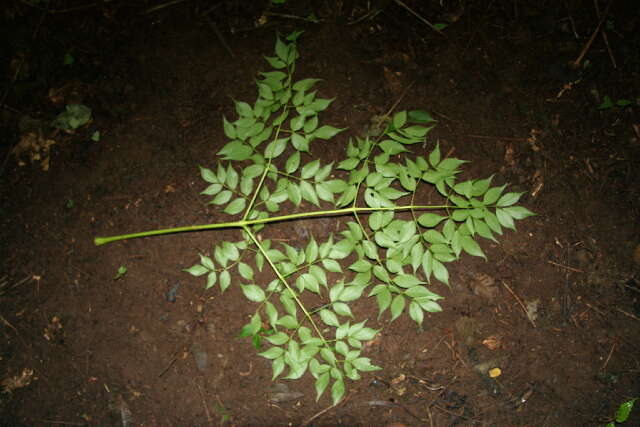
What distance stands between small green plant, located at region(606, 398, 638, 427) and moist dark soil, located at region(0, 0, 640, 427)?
0.06 m

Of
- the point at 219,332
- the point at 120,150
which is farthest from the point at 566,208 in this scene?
the point at 120,150

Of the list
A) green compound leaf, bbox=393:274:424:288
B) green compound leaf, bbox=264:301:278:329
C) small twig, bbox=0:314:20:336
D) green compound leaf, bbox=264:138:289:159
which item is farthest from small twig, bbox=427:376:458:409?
small twig, bbox=0:314:20:336

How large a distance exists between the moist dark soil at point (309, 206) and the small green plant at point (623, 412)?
6 cm

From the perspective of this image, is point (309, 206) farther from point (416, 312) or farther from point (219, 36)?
point (219, 36)

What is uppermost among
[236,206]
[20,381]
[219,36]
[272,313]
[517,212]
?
[219,36]

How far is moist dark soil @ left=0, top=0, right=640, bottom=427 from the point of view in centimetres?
238

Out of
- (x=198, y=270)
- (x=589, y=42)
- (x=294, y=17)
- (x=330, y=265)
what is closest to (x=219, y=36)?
(x=294, y=17)

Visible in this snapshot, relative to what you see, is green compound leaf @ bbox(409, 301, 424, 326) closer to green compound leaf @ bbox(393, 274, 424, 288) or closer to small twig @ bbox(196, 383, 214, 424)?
green compound leaf @ bbox(393, 274, 424, 288)

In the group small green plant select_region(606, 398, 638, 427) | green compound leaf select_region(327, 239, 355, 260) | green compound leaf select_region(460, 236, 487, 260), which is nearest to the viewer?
green compound leaf select_region(460, 236, 487, 260)

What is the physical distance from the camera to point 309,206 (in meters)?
2.44

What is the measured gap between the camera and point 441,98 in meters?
2.43

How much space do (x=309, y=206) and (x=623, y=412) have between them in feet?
7.57

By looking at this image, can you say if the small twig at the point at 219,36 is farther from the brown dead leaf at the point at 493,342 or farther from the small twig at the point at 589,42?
the brown dead leaf at the point at 493,342

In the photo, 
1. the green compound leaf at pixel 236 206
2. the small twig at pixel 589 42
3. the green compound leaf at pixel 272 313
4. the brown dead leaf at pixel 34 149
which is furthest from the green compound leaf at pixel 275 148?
the small twig at pixel 589 42
